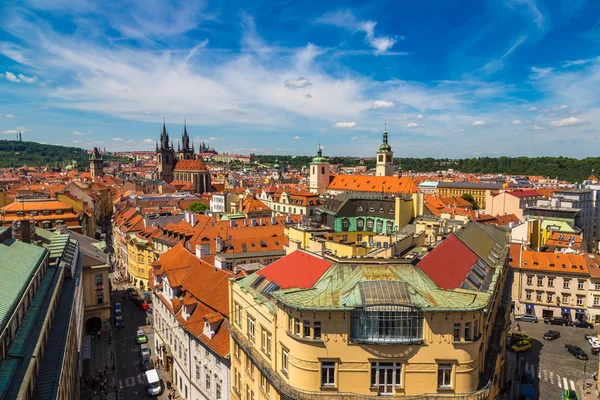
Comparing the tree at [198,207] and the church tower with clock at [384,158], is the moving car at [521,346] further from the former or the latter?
the church tower with clock at [384,158]

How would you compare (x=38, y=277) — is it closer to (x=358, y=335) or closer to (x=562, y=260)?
(x=358, y=335)

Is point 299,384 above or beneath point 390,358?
beneath

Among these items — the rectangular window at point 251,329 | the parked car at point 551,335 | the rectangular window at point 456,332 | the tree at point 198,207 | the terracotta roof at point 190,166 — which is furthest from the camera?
the terracotta roof at point 190,166

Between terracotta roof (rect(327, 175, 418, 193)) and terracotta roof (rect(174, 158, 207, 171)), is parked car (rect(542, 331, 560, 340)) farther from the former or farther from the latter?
terracotta roof (rect(174, 158, 207, 171))

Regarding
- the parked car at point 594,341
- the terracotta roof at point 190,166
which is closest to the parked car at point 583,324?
the parked car at point 594,341

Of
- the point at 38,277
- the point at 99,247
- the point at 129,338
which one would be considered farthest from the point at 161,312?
the point at 99,247

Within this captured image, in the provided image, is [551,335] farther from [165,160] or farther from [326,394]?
[165,160]

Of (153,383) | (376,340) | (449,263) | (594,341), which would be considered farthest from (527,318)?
(153,383)
